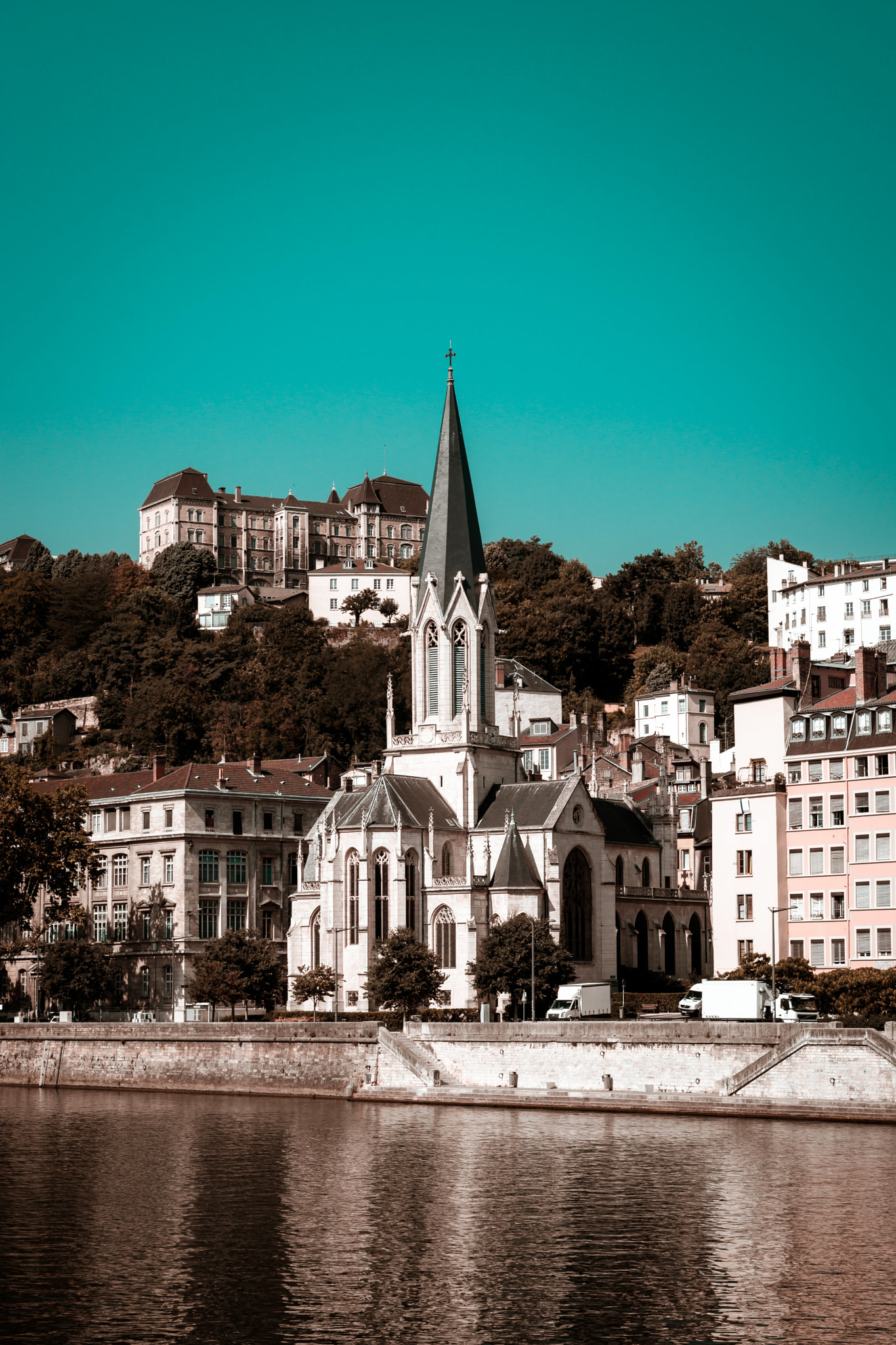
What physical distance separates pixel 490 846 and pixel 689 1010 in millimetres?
17790

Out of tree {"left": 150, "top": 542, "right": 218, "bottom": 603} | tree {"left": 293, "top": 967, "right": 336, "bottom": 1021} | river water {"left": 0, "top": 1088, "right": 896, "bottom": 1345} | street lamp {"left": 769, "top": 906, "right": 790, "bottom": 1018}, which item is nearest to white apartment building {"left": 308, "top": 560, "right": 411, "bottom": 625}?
tree {"left": 150, "top": 542, "right": 218, "bottom": 603}

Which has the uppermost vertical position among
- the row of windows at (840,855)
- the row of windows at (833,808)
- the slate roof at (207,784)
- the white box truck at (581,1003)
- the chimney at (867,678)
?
the chimney at (867,678)

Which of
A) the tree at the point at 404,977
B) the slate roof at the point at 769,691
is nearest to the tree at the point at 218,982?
the tree at the point at 404,977

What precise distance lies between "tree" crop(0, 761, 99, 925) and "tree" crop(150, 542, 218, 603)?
300ft

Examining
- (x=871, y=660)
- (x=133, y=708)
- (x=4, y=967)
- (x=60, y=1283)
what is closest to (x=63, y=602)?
(x=133, y=708)

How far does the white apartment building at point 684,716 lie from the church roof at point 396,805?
50009 mm

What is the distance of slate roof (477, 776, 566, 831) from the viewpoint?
3445 inches

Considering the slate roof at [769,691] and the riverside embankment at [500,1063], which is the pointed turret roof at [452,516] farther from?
the riverside embankment at [500,1063]

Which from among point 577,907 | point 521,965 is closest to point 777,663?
point 577,907

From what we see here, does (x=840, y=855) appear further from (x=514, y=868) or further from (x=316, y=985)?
(x=316, y=985)

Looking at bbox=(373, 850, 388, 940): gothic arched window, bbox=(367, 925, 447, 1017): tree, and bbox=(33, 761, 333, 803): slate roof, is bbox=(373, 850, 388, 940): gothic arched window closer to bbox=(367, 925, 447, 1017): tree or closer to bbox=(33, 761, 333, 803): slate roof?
bbox=(367, 925, 447, 1017): tree

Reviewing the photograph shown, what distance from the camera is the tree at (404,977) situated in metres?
77.6

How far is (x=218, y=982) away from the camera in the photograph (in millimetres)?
83250

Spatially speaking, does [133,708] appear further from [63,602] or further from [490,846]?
[490,846]
